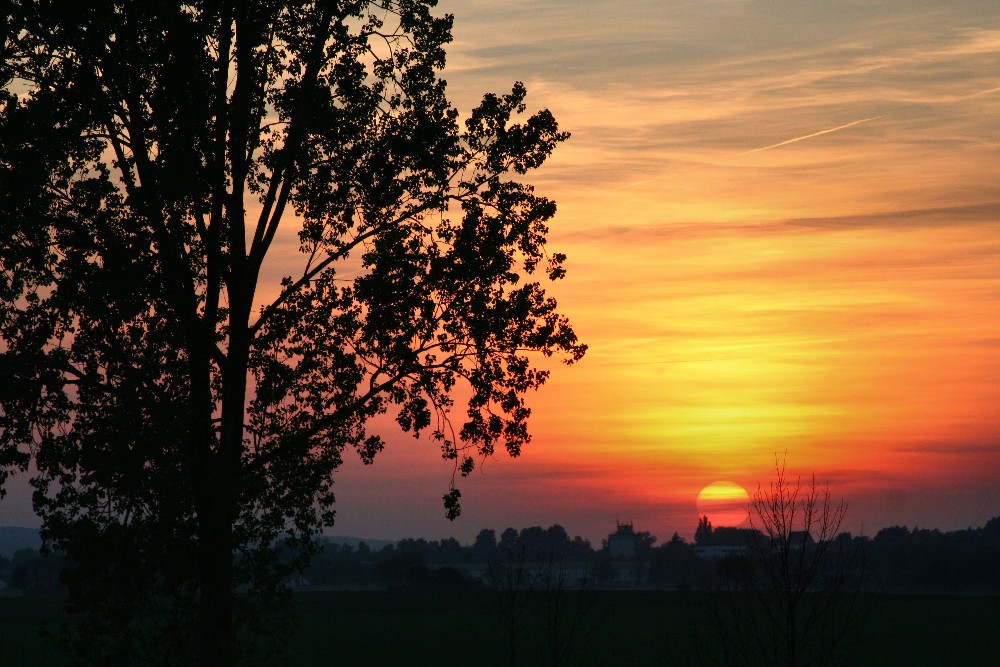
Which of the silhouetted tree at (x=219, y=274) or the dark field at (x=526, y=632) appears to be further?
the dark field at (x=526, y=632)

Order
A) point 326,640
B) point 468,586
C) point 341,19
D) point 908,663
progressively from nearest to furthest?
point 341,19 → point 908,663 → point 326,640 → point 468,586

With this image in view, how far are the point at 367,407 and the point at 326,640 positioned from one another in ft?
219

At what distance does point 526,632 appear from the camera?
8675cm

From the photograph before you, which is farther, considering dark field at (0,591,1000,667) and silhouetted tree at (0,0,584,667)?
dark field at (0,591,1000,667)

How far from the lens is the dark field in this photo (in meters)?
69.6

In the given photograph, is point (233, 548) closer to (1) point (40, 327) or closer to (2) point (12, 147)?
(1) point (40, 327)

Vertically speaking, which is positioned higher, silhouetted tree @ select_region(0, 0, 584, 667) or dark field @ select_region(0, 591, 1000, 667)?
silhouetted tree @ select_region(0, 0, 584, 667)

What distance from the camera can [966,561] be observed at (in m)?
180

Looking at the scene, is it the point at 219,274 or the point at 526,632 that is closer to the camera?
the point at 219,274

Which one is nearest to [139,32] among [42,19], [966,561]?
[42,19]

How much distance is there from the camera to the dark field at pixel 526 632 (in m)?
69.6

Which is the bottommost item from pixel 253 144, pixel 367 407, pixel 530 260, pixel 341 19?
pixel 367 407

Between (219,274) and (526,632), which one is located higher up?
(219,274)

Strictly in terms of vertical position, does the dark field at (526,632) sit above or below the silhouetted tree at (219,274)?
below
